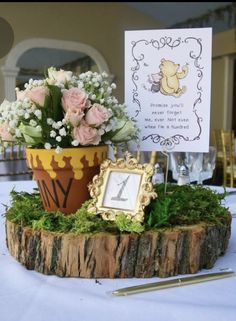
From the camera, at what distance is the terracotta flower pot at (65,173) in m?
0.69

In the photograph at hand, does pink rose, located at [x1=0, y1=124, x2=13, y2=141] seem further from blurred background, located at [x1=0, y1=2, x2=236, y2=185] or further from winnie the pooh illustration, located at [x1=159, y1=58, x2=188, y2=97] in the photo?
blurred background, located at [x1=0, y1=2, x2=236, y2=185]

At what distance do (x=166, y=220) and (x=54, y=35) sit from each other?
213 inches

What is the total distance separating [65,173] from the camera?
0.71 meters

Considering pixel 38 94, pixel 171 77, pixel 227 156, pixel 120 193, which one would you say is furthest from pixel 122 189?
pixel 227 156

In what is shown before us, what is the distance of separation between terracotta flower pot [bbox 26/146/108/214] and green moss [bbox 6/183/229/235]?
0.12 ft

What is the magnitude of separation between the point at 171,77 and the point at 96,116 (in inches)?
10.8

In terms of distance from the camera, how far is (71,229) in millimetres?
637

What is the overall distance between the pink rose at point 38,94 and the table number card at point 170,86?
248mm

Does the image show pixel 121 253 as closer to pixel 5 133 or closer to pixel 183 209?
pixel 183 209

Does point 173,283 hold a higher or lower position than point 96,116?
lower

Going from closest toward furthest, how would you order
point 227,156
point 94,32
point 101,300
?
point 101,300, point 227,156, point 94,32

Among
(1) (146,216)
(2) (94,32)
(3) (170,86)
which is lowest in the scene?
(1) (146,216)

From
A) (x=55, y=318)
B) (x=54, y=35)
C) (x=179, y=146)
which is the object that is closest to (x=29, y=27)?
(x=54, y=35)

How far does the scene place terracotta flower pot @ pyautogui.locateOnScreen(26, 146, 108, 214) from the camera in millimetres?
694
